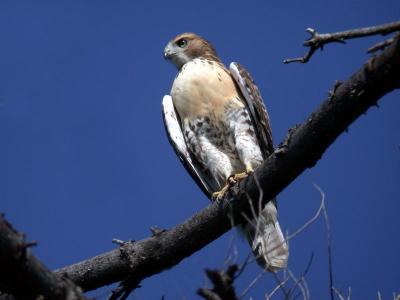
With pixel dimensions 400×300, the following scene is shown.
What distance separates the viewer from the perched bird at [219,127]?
A: 14.9 feet

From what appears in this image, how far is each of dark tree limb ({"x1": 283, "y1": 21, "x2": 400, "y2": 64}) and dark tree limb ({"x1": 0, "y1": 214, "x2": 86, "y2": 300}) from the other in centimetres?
126

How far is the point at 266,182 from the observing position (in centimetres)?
297

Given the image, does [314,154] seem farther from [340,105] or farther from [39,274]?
[39,274]

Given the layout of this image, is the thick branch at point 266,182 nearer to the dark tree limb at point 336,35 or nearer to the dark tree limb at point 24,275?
the dark tree limb at point 336,35

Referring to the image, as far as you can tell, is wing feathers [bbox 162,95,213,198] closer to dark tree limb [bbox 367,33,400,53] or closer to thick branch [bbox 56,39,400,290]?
thick branch [bbox 56,39,400,290]

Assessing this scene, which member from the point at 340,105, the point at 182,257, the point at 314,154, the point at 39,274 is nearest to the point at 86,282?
the point at 182,257

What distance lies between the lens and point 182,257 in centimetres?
332

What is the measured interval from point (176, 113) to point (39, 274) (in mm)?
3094

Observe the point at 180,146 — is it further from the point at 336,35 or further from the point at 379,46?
the point at 379,46

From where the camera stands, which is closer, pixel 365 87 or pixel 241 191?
pixel 365 87

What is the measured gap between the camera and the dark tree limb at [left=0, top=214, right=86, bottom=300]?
1.98m

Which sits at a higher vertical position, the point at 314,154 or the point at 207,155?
the point at 207,155

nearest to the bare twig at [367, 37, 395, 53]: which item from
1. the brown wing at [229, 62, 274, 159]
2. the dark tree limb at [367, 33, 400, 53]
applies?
the dark tree limb at [367, 33, 400, 53]

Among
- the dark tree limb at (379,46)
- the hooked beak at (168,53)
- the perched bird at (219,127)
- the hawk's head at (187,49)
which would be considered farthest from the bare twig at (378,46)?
the hooked beak at (168,53)
